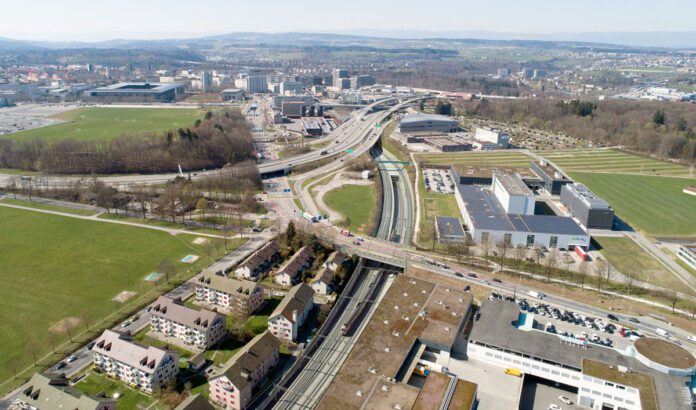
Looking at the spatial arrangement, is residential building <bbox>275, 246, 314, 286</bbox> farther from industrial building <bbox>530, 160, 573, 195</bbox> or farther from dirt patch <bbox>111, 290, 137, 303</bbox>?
industrial building <bbox>530, 160, 573, 195</bbox>

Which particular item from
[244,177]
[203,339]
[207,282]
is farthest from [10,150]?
[203,339]

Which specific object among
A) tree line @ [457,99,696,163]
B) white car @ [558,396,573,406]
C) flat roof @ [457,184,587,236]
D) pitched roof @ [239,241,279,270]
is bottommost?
white car @ [558,396,573,406]

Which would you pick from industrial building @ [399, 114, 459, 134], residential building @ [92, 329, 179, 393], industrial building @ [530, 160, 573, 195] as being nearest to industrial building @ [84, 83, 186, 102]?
industrial building @ [399, 114, 459, 134]

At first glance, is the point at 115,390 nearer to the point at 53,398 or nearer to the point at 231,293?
the point at 53,398

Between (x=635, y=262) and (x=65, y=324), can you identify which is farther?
(x=635, y=262)

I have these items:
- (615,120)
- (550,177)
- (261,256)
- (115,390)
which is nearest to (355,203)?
(261,256)

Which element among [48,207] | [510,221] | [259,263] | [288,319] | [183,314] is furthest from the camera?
[48,207]
